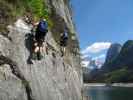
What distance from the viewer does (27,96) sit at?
2348 cm

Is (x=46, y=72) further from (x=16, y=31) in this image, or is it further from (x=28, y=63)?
(x=16, y=31)

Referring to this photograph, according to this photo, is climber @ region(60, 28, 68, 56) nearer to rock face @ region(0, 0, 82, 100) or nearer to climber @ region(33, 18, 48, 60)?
rock face @ region(0, 0, 82, 100)

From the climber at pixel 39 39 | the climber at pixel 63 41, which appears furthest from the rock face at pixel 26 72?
the climber at pixel 63 41

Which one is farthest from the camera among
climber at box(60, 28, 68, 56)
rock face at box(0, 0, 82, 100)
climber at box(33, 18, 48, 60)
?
climber at box(60, 28, 68, 56)

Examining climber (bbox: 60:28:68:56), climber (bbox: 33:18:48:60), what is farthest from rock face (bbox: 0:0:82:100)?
climber (bbox: 60:28:68:56)

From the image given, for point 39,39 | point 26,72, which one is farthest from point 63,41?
point 26,72

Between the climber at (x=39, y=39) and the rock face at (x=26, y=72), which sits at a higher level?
the climber at (x=39, y=39)

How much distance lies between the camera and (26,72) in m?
24.1

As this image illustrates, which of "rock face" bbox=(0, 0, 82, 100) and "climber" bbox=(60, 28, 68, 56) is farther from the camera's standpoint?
"climber" bbox=(60, 28, 68, 56)

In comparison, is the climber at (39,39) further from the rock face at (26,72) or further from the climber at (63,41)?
the climber at (63,41)

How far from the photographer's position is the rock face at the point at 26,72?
2258cm

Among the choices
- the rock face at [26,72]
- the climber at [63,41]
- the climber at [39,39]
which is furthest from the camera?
the climber at [63,41]

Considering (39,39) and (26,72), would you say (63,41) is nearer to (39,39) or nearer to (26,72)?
(39,39)

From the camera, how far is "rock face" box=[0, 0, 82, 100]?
22.6 m
